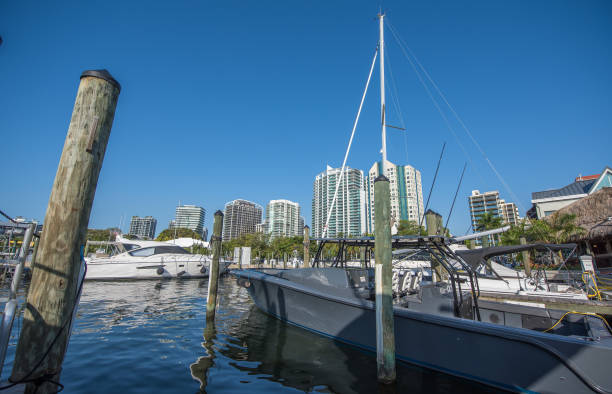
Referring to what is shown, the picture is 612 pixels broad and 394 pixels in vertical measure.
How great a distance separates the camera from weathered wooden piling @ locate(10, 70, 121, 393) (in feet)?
7.71

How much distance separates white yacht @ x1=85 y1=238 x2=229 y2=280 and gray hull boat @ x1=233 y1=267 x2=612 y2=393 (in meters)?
10.8

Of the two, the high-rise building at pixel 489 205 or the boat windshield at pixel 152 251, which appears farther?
the high-rise building at pixel 489 205

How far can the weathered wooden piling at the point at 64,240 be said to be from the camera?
2350mm

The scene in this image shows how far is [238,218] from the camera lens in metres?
125

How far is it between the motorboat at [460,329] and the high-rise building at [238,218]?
388 ft

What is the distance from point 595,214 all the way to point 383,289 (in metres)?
23.0

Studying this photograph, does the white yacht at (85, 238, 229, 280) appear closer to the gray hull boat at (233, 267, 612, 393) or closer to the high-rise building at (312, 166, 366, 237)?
the gray hull boat at (233, 267, 612, 393)

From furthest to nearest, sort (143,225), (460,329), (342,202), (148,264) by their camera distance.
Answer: (143,225) < (342,202) < (148,264) < (460,329)

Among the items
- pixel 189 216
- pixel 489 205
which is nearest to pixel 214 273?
pixel 489 205

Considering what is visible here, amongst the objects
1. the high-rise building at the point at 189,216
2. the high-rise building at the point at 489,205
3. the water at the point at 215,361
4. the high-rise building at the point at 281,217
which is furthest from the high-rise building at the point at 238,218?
the water at the point at 215,361

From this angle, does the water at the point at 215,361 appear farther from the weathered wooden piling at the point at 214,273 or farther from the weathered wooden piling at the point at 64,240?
the weathered wooden piling at the point at 64,240

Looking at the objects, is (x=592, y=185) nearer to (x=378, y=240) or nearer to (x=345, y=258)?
(x=345, y=258)

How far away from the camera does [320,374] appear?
455 centimetres

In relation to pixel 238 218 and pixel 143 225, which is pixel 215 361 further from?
pixel 143 225
